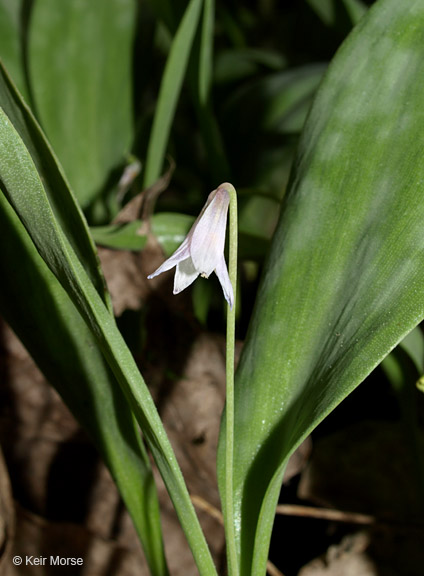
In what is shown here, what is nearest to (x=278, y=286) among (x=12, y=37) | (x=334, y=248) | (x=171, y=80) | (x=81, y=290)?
(x=334, y=248)

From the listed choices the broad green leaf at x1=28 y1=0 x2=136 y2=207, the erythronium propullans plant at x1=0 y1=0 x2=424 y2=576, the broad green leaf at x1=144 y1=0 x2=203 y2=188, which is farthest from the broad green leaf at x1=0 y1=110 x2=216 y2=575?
the broad green leaf at x1=28 y1=0 x2=136 y2=207

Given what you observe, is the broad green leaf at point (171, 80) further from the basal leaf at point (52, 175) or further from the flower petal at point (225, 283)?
the flower petal at point (225, 283)

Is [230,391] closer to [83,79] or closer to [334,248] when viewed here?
[334,248]

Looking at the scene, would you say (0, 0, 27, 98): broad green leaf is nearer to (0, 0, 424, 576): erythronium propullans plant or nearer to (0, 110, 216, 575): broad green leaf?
(0, 0, 424, 576): erythronium propullans plant

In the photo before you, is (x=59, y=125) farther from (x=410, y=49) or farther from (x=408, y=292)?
(x=408, y=292)

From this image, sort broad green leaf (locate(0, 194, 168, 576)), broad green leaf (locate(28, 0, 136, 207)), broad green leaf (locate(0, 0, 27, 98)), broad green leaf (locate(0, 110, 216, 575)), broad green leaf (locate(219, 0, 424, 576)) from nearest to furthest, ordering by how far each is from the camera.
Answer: broad green leaf (locate(0, 110, 216, 575)) → broad green leaf (locate(219, 0, 424, 576)) → broad green leaf (locate(0, 194, 168, 576)) → broad green leaf (locate(28, 0, 136, 207)) → broad green leaf (locate(0, 0, 27, 98))

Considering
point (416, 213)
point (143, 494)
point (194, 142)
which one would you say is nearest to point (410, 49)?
point (416, 213)

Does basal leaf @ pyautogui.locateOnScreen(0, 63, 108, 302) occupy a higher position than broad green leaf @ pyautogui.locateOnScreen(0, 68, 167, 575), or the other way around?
basal leaf @ pyautogui.locateOnScreen(0, 63, 108, 302)
